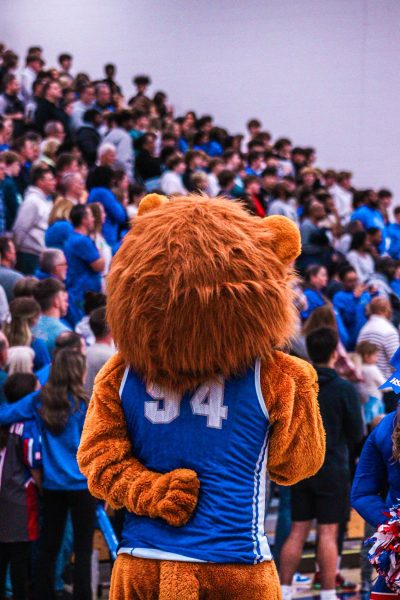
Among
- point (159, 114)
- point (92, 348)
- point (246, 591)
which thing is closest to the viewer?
point (246, 591)

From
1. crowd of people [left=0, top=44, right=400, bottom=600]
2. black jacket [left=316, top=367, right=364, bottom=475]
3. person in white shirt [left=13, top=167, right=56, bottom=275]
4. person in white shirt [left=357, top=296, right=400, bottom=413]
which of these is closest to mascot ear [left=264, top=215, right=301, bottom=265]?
crowd of people [left=0, top=44, right=400, bottom=600]

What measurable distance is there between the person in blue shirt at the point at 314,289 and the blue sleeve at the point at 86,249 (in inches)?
60.6

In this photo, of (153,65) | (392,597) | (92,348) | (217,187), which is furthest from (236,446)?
(153,65)

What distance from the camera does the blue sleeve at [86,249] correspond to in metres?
7.17

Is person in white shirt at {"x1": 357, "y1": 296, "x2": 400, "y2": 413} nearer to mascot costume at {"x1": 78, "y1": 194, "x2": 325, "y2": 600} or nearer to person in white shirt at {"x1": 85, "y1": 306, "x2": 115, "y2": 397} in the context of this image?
person in white shirt at {"x1": 85, "y1": 306, "x2": 115, "y2": 397}

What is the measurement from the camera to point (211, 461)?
303 cm

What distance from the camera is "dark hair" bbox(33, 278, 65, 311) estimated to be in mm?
5969

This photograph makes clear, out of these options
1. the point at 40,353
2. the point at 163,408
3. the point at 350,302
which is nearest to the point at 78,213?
the point at 40,353

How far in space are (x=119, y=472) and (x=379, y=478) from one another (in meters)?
0.79

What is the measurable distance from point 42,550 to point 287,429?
2206 millimetres

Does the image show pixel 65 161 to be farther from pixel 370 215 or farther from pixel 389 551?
pixel 389 551

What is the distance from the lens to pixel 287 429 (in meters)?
3.07

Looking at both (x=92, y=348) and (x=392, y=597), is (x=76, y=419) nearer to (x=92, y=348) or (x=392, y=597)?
(x=92, y=348)

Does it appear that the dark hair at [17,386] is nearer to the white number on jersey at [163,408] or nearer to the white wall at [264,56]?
the white number on jersey at [163,408]
